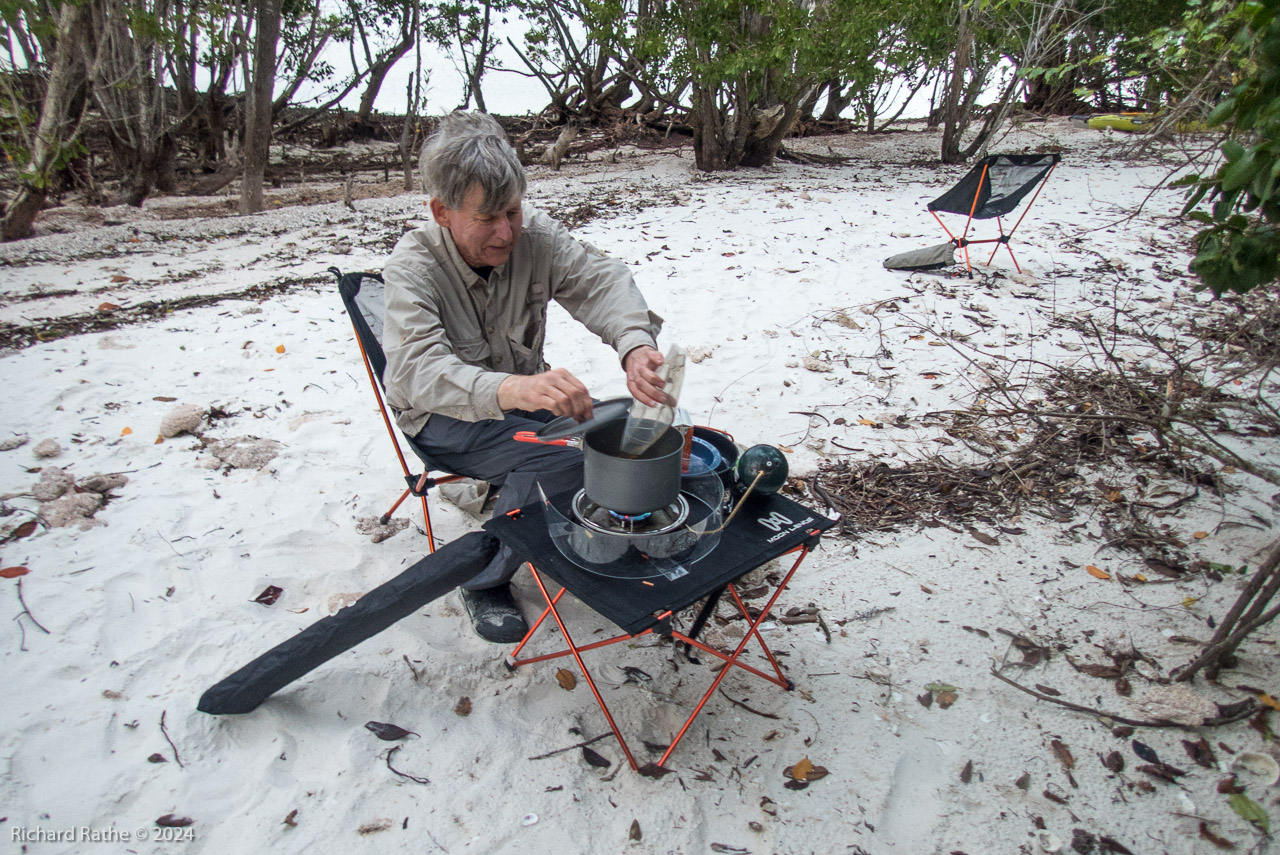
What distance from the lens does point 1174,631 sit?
2324 millimetres

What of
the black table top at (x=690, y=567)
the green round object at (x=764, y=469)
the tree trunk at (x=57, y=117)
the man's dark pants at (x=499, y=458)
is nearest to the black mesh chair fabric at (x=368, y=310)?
the man's dark pants at (x=499, y=458)

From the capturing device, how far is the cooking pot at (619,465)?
5.46 feet

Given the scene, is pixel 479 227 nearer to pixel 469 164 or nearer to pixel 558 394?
pixel 469 164

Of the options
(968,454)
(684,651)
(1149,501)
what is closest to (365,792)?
(684,651)

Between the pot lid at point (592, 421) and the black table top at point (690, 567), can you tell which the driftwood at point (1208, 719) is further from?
the pot lid at point (592, 421)

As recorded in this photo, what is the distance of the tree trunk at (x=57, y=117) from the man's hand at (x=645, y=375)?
7.19 metres

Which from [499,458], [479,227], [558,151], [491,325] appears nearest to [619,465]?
[499,458]

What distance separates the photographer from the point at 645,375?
6.91ft

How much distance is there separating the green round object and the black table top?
0.06 meters

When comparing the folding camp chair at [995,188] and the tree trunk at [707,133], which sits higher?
the tree trunk at [707,133]

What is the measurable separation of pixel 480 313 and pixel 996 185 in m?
5.10

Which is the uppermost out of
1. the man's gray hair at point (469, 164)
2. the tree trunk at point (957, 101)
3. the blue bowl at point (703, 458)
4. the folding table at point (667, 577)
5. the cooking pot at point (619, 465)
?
the tree trunk at point (957, 101)

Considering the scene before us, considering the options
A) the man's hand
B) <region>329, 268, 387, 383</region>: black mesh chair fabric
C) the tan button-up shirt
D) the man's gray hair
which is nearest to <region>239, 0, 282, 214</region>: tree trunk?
<region>329, 268, 387, 383</region>: black mesh chair fabric

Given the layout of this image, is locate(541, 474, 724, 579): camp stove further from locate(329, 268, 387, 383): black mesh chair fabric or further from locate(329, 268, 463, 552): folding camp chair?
locate(329, 268, 387, 383): black mesh chair fabric
